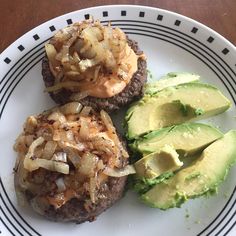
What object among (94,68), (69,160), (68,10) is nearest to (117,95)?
(94,68)

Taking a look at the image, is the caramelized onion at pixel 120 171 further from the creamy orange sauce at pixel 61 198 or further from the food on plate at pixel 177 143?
the creamy orange sauce at pixel 61 198

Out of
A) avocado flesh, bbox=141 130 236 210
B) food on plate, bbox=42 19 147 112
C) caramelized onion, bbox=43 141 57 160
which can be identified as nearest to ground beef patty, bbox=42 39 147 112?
food on plate, bbox=42 19 147 112

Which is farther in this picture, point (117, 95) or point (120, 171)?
point (117, 95)

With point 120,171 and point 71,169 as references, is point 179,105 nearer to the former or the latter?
point 120,171

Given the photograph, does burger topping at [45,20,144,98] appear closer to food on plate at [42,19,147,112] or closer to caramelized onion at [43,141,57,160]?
food on plate at [42,19,147,112]

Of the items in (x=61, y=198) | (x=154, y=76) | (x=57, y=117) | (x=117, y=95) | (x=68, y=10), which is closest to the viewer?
(x=61, y=198)

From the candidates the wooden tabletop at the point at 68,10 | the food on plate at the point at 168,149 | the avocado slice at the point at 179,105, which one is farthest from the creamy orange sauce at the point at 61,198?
the wooden tabletop at the point at 68,10

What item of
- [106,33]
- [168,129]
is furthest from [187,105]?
[106,33]

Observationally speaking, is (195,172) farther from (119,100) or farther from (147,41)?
(147,41)
